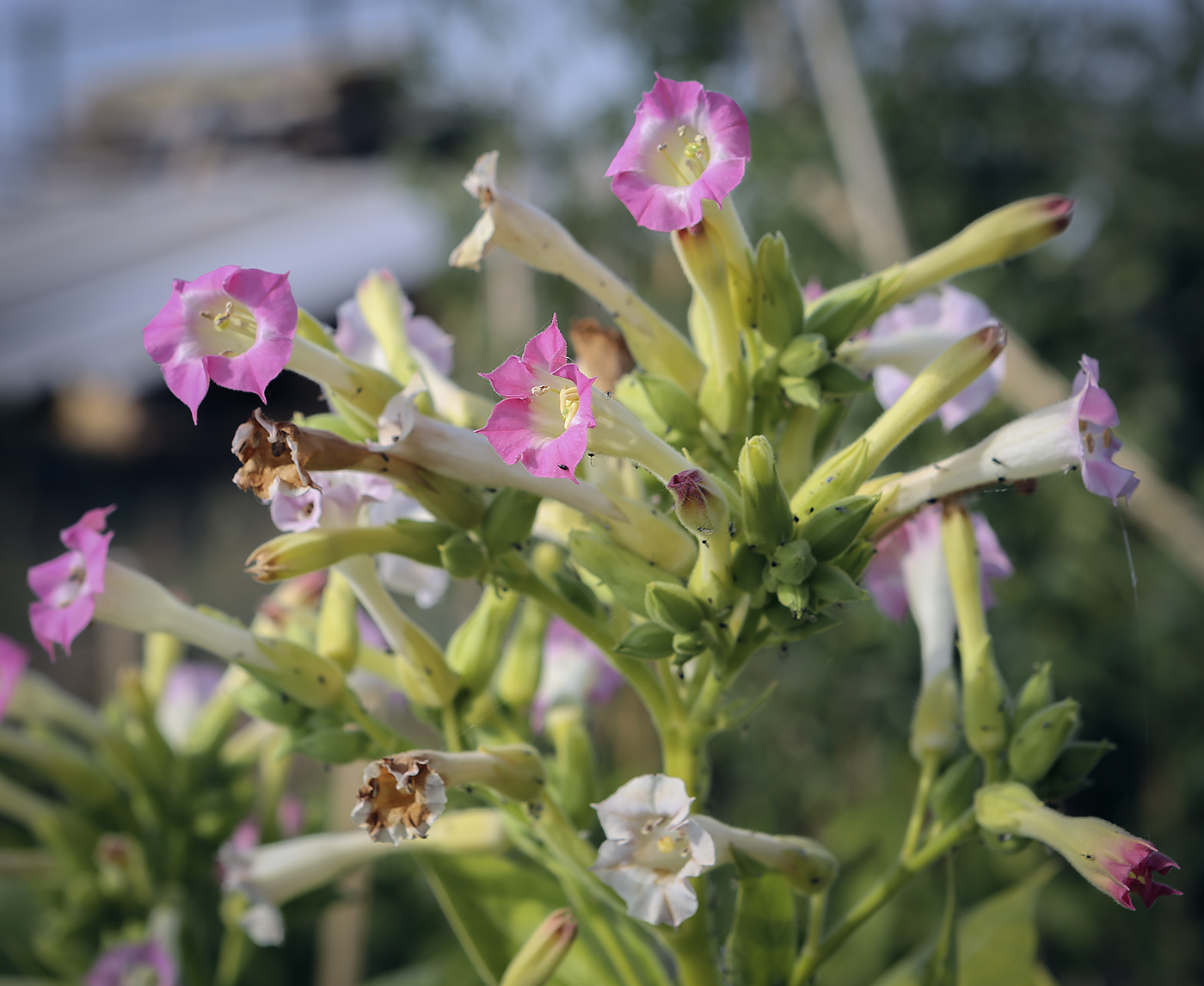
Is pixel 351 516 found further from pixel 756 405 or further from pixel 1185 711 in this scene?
pixel 1185 711

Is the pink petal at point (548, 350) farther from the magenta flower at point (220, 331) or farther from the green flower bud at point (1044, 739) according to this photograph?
the green flower bud at point (1044, 739)

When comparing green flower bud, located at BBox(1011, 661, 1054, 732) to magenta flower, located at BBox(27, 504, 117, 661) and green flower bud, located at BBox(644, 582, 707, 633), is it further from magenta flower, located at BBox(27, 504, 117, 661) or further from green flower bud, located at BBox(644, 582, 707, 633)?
magenta flower, located at BBox(27, 504, 117, 661)

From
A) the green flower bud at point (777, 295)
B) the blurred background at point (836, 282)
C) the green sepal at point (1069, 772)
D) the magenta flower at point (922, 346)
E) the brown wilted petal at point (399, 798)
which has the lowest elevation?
the blurred background at point (836, 282)

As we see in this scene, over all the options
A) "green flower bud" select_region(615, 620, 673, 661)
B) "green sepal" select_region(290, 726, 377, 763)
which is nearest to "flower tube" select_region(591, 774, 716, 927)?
"green flower bud" select_region(615, 620, 673, 661)

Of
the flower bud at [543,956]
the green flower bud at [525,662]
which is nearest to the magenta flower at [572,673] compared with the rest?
the green flower bud at [525,662]

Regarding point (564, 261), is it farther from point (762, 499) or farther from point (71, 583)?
point (71, 583)

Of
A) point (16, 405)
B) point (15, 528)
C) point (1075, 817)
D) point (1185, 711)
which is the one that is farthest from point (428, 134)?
point (1075, 817)

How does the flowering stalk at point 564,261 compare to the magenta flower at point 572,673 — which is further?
the magenta flower at point 572,673
